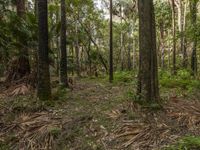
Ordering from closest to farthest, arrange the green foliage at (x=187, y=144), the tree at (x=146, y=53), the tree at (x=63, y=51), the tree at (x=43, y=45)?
the green foliage at (x=187, y=144)
the tree at (x=146, y=53)
the tree at (x=43, y=45)
the tree at (x=63, y=51)

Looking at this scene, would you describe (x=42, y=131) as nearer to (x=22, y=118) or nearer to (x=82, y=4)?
(x=22, y=118)

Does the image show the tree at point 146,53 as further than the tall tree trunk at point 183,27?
No

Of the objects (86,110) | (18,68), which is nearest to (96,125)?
(86,110)

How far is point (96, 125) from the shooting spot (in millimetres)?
6102

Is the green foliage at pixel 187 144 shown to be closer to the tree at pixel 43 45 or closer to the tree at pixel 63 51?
the tree at pixel 43 45

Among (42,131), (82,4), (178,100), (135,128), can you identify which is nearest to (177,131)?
(135,128)

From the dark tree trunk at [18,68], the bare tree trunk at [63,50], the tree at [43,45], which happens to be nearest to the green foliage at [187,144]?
the tree at [43,45]

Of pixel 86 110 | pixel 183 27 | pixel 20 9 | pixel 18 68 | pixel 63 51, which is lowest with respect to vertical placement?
pixel 86 110

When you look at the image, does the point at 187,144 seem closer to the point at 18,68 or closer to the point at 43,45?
the point at 43,45

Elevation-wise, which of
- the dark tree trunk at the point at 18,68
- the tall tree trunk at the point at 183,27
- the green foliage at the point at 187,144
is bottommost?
the green foliage at the point at 187,144

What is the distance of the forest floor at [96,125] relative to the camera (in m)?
5.42

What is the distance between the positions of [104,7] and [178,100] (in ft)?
66.1

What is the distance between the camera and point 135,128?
5762 mm

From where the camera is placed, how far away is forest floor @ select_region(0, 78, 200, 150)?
542cm
